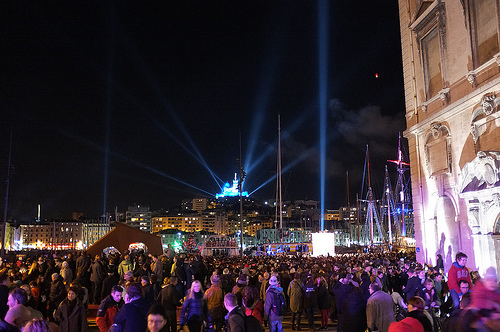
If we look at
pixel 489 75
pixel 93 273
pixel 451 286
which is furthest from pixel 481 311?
pixel 489 75

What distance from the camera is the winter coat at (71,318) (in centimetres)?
732

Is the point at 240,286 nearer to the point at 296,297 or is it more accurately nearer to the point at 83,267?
the point at 296,297

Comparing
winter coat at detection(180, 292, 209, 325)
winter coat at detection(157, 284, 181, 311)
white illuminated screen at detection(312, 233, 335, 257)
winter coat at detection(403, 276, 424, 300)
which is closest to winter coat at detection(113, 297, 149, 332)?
winter coat at detection(180, 292, 209, 325)

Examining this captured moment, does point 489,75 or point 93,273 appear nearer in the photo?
point 93,273

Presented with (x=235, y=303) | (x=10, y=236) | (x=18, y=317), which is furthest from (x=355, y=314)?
(x=10, y=236)

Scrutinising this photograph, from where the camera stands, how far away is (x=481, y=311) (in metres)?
4.52

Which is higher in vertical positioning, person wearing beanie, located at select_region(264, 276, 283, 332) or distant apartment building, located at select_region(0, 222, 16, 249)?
distant apartment building, located at select_region(0, 222, 16, 249)

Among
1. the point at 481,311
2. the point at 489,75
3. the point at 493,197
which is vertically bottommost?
the point at 481,311

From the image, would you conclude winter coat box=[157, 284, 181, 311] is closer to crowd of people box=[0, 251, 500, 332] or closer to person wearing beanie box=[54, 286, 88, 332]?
crowd of people box=[0, 251, 500, 332]

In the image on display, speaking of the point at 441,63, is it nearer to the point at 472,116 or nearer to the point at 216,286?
the point at 472,116

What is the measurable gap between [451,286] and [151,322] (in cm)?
845

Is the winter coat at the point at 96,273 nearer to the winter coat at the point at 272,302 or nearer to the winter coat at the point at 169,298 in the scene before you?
the winter coat at the point at 169,298

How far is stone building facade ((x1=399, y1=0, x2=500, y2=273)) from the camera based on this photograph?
55.6 ft

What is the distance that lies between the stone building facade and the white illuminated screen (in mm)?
11314
